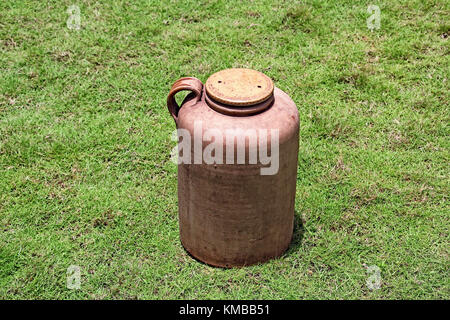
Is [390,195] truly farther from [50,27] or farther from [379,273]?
[50,27]

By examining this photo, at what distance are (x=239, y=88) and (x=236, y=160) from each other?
453mm

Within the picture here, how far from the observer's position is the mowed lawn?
13.3ft

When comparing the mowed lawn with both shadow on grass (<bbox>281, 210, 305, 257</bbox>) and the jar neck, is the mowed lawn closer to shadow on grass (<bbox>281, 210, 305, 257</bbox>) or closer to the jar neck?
shadow on grass (<bbox>281, 210, 305, 257</bbox>)

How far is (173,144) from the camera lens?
5.20 meters

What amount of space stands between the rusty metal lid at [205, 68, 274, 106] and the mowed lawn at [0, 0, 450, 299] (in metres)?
1.34

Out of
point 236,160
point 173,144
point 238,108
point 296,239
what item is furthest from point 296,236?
point 173,144

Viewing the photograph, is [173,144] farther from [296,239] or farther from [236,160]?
[236,160]

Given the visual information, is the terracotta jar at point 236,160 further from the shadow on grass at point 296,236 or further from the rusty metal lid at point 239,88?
the shadow on grass at point 296,236

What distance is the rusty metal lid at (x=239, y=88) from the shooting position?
3354mm

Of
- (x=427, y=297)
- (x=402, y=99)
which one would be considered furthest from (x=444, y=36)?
(x=427, y=297)

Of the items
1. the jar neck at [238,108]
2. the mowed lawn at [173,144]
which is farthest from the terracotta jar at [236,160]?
the mowed lawn at [173,144]

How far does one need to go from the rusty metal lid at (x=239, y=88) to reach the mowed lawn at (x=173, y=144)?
4.39 ft

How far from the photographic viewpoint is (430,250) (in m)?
4.21

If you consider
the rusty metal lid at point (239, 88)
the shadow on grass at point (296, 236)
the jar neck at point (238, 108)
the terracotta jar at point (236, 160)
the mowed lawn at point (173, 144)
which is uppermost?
the rusty metal lid at point (239, 88)
